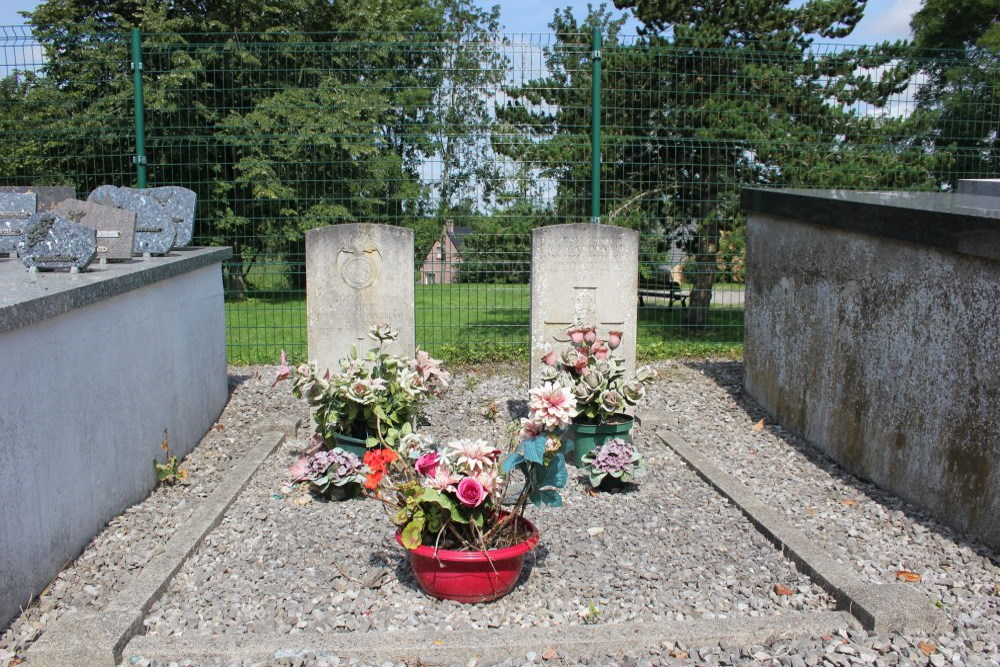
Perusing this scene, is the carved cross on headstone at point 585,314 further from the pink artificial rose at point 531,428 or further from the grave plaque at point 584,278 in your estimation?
the pink artificial rose at point 531,428

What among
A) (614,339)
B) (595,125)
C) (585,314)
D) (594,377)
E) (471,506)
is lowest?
(471,506)

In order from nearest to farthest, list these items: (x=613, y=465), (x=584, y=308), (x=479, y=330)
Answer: (x=613, y=465) < (x=584, y=308) < (x=479, y=330)

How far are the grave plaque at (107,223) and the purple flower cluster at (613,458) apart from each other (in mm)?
3260

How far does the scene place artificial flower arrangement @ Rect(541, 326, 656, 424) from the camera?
562 centimetres

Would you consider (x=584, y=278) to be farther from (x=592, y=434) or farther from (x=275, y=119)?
(x=275, y=119)

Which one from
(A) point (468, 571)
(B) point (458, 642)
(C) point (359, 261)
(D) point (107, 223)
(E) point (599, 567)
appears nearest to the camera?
(B) point (458, 642)

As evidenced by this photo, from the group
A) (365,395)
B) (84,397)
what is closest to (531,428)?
(365,395)

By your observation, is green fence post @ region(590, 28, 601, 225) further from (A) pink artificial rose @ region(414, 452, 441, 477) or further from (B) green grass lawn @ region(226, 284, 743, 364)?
(A) pink artificial rose @ region(414, 452, 441, 477)

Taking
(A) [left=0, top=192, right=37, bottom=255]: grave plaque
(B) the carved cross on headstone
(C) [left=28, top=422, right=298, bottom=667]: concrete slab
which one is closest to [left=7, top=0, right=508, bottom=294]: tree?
(A) [left=0, top=192, right=37, bottom=255]: grave plaque

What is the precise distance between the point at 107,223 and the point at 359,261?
164cm

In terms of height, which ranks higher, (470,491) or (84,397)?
(84,397)

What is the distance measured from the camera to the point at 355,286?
247 inches

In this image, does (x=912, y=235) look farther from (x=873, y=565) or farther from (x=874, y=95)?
(x=874, y=95)

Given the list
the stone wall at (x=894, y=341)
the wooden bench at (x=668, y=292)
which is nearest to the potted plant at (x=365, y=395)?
the stone wall at (x=894, y=341)
